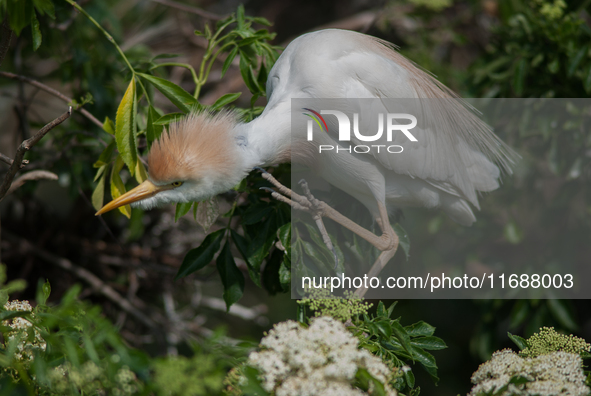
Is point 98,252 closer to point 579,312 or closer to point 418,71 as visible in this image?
point 418,71

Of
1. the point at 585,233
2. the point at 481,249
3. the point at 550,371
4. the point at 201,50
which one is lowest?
the point at 550,371

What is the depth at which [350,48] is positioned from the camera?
50.3 inches

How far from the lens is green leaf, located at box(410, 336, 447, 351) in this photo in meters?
0.92

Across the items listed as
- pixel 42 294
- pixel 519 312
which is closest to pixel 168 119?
pixel 42 294

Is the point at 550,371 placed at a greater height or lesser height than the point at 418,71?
lesser

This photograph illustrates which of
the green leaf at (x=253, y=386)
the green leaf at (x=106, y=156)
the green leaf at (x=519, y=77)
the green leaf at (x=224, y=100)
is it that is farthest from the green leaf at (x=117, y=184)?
the green leaf at (x=519, y=77)

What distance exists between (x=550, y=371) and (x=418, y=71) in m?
0.98

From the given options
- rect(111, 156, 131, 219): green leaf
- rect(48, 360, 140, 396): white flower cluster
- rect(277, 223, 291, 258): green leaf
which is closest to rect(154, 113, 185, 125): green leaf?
rect(111, 156, 131, 219): green leaf

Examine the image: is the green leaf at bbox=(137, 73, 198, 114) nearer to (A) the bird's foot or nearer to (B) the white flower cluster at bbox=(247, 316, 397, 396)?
(A) the bird's foot

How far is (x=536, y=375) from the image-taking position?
0.79m

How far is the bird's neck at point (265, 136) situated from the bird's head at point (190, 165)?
32 millimetres

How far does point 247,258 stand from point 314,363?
0.53 metres

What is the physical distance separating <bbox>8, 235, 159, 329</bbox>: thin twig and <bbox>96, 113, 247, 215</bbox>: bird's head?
1.03m

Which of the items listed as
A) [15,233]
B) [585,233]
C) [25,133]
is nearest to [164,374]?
[25,133]
